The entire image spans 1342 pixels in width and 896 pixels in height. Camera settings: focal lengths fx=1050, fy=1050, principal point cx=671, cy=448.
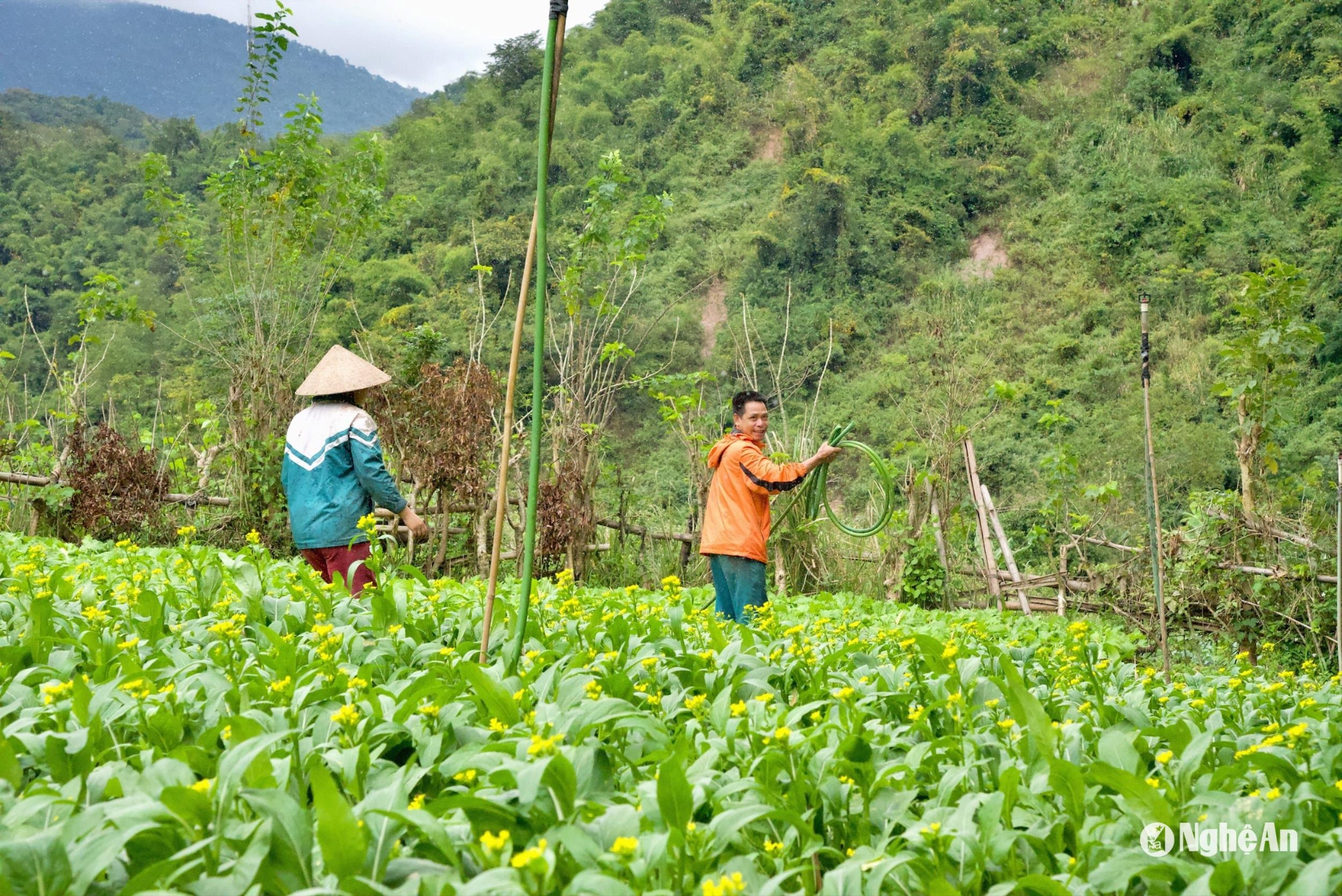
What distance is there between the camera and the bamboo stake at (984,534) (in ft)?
23.9

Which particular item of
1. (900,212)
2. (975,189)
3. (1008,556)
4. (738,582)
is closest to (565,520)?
(738,582)

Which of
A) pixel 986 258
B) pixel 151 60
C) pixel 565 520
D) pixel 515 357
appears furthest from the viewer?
pixel 151 60

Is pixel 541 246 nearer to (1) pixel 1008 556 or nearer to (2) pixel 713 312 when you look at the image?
(1) pixel 1008 556

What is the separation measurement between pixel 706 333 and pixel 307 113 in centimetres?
2090

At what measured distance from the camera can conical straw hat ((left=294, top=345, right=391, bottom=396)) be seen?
4910 millimetres

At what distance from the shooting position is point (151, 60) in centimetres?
9356

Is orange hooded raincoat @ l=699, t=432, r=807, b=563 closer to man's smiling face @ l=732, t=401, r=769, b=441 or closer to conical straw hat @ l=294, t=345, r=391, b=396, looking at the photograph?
man's smiling face @ l=732, t=401, r=769, b=441

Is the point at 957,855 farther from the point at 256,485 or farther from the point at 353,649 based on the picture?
the point at 256,485

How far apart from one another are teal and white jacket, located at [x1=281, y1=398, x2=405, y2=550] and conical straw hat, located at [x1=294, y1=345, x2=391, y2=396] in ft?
0.33

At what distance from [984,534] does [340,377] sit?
4.56 metres

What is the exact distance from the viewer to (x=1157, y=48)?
2850 cm

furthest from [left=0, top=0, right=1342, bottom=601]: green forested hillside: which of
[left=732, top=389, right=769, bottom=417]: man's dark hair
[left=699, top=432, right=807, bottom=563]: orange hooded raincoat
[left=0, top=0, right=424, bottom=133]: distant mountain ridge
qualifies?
[left=0, top=0, right=424, bottom=133]: distant mountain ridge

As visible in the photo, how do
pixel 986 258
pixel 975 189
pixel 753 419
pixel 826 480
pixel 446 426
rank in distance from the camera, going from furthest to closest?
1. pixel 975 189
2. pixel 986 258
3. pixel 446 426
4. pixel 826 480
5. pixel 753 419

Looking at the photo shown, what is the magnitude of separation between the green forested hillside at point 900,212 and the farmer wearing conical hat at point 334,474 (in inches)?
505
